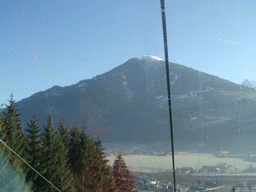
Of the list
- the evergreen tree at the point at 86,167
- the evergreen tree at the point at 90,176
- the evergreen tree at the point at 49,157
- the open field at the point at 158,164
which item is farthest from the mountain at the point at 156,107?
the evergreen tree at the point at 49,157

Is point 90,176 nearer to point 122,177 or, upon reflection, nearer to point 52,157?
point 52,157

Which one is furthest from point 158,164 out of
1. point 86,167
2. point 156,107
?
point 86,167

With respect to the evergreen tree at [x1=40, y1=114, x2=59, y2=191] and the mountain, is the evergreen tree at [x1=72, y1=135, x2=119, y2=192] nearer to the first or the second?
the evergreen tree at [x1=40, y1=114, x2=59, y2=191]

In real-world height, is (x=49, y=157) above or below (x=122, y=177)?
above

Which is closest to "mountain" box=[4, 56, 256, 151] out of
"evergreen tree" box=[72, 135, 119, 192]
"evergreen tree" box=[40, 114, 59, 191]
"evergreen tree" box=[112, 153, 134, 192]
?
"evergreen tree" box=[112, 153, 134, 192]

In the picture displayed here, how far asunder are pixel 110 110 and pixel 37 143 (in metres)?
19.4

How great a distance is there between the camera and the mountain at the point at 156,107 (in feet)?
75.5

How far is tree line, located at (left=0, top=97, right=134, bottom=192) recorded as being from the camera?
2.78 metres

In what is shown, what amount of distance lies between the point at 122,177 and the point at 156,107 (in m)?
19.3

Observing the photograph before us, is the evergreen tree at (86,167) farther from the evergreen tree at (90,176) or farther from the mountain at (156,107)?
the mountain at (156,107)

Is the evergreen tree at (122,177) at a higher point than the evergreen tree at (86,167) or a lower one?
lower

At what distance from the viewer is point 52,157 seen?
19.5ft

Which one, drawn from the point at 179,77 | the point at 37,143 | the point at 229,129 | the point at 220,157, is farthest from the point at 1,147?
the point at 229,129

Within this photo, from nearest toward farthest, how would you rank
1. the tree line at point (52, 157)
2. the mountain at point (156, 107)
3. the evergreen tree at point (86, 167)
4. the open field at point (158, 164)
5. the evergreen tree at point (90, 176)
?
the tree line at point (52, 157) < the evergreen tree at point (90, 176) < the evergreen tree at point (86, 167) < the open field at point (158, 164) < the mountain at point (156, 107)
